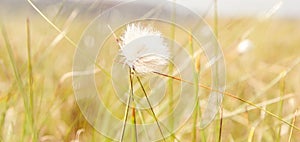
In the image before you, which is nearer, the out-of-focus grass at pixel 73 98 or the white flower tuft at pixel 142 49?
the white flower tuft at pixel 142 49

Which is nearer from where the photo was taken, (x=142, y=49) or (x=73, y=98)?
(x=142, y=49)

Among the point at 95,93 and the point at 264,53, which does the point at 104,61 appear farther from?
the point at 264,53

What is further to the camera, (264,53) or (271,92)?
(264,53)

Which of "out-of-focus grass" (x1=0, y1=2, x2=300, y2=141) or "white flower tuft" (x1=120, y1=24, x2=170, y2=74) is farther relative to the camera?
"out-of-focus grass" (x1=0, y1=2, x2=300, y2=141)

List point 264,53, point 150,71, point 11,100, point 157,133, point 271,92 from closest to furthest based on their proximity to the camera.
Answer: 1. point 150,71
2. point 157,133
3. point 11,100
4. point 271,92
5. point 264,53

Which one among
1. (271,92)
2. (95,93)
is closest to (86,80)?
(95,93)

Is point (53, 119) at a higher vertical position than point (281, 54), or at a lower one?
lower

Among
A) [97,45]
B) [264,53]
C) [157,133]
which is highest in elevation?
[264,53]

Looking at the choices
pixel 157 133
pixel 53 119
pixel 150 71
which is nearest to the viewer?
pixel 150 71
